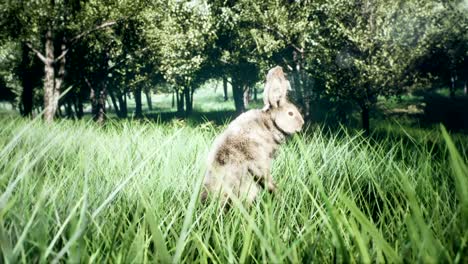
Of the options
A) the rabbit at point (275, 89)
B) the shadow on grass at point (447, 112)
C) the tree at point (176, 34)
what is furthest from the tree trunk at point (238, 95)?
the rabbit at point (275, 89)

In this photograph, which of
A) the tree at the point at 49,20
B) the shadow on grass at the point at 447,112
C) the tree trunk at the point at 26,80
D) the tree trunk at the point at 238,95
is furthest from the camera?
the tree trunk at the point at 238,95

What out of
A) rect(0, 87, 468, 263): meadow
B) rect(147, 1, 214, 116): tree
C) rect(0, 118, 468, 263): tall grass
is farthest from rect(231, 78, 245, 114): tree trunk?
rect(0, 118, 468, 263): tall grass

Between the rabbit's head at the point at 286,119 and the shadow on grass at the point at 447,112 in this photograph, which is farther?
the shadow on grass at the point at 447,112

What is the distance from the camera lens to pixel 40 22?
14609 millimetres

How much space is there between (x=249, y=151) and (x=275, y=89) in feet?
1.50

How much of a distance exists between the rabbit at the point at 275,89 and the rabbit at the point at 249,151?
5 cm

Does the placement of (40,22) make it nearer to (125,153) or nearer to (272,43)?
(272,43)

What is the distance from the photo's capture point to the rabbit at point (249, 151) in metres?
2.00

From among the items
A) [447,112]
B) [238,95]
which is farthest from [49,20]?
[447,112]

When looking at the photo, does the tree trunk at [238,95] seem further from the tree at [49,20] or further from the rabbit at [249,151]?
the rabbit at [249,151]

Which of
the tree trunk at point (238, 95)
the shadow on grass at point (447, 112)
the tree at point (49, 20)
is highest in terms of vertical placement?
the tree at point (49, 20)

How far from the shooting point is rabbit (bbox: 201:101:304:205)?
2.00 metres

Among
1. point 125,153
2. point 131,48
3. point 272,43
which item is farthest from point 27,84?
point 125,153

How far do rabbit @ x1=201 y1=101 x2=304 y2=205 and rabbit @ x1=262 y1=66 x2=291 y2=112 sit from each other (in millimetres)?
47
